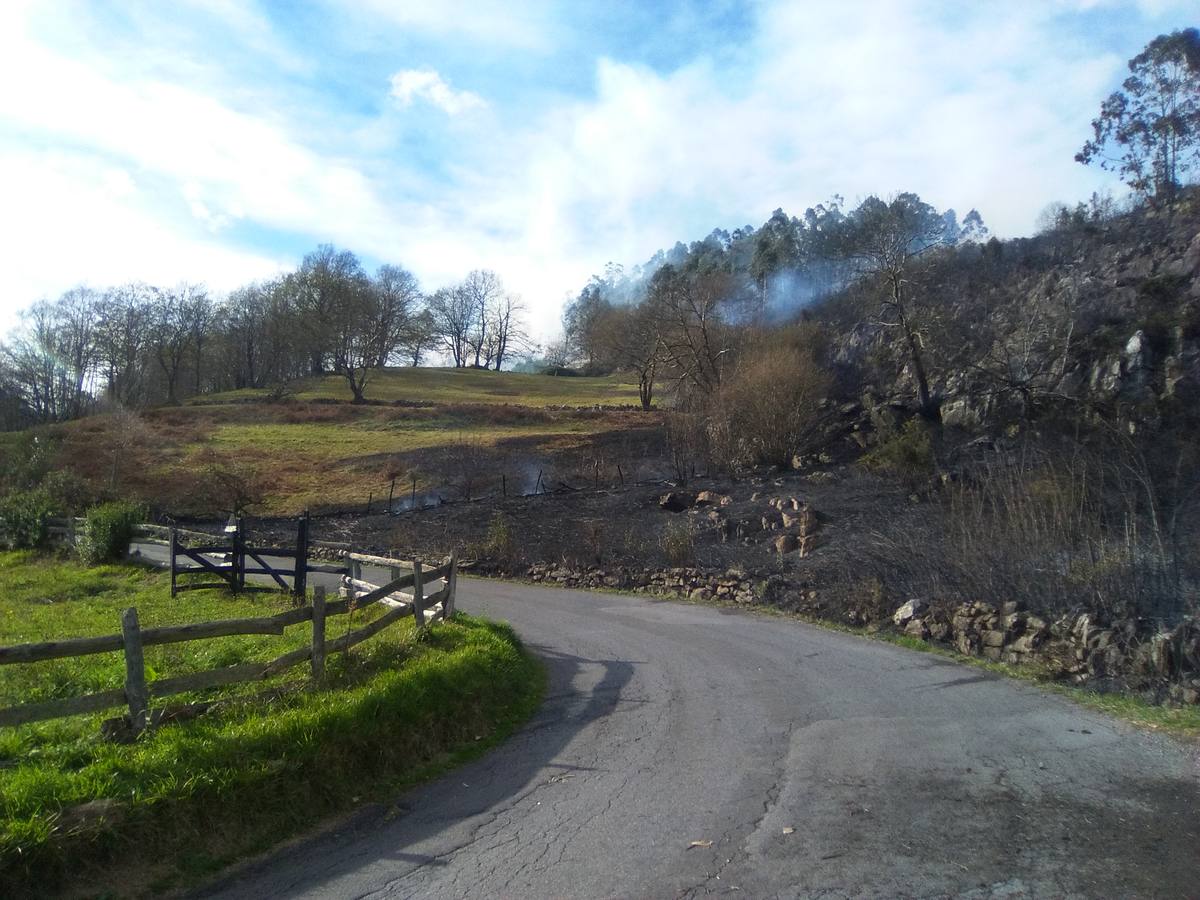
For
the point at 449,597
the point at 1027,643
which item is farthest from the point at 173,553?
the point at 1027,643

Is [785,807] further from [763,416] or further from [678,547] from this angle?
[763,416]

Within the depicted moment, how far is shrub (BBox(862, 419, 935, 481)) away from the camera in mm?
26734

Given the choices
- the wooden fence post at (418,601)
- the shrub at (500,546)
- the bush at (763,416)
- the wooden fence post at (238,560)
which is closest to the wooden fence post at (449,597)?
the wooden fence post at (418,601)

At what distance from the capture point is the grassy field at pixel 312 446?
124 ft

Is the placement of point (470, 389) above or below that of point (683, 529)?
above

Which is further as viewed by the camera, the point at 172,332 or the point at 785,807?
the point at 172,332

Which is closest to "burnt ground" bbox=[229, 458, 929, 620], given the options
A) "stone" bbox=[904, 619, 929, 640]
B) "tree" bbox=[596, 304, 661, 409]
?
"stone" bbox=[904, 619, 929, 640]

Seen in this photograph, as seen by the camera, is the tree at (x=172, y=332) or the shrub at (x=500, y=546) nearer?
the shrub at (x=500, y=546)

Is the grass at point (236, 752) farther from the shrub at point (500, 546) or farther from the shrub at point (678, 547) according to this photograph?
the shrub at point (500, 546)

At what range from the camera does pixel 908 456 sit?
27188 millimetres

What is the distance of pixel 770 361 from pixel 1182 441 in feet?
48.0

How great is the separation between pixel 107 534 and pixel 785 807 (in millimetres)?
22404

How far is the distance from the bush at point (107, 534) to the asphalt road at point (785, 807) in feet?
57.9

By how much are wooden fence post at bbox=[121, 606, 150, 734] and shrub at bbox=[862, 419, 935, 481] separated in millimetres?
23249
